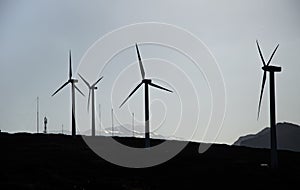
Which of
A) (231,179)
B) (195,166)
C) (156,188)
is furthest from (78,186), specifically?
(195,166)

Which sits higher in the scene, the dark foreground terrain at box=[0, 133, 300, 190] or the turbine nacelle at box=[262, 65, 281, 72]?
the turbine nacelle at box=[262, 65, 281, 72]

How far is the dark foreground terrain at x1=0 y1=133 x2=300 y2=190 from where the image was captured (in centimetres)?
5781

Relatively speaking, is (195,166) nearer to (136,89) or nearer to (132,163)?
(132,163)

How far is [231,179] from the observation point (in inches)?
2574

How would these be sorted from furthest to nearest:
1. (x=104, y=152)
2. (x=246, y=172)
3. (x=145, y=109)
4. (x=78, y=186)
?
(x=104, y=152)
(x=145, y=109)
(x=246, y=172)
(x=78, y=186)

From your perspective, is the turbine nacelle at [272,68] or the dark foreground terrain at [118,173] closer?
the dark foreground terrain at [118,173]

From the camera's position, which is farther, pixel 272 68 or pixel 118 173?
pixel 272 68

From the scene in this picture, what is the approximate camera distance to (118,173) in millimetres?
68312

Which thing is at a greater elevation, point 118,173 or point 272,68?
point 272,68

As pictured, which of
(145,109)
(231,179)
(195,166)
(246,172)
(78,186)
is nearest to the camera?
(78,186)

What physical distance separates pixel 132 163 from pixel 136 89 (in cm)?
1496

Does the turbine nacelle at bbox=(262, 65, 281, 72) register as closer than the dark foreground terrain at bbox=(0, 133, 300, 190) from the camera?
No

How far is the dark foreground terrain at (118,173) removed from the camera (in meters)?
57.8

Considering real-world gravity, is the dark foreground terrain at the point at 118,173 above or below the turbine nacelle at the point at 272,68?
below
